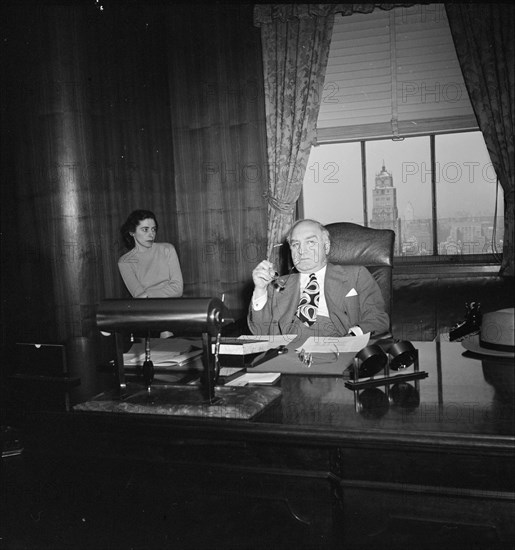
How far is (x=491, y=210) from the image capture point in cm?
409

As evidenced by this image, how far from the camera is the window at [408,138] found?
4.10 metres

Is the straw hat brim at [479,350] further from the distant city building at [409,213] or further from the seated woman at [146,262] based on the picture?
the seated woman at [146,262]

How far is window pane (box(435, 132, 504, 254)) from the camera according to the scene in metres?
4.09

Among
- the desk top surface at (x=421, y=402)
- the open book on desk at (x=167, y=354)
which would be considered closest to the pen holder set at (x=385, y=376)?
the desk top surface at (x=421, y=402)

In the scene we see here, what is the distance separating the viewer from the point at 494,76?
12.8 feet

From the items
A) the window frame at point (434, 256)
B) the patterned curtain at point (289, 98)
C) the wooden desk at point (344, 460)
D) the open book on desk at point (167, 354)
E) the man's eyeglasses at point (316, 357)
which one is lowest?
the wooden desk at point (344, 460)

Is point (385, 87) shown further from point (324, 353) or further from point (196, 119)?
point (324, 353)

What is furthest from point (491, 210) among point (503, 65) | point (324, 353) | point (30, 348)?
point (30, 348)

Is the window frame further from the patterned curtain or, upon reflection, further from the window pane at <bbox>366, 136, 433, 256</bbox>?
the patterned curtain

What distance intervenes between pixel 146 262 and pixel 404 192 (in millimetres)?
2021

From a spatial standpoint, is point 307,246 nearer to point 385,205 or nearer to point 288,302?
point 288,302

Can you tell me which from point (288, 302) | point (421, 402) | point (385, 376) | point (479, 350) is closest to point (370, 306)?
point (288, 302)

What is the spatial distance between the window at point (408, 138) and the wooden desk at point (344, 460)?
3.06 m

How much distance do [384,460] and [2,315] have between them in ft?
11.8
